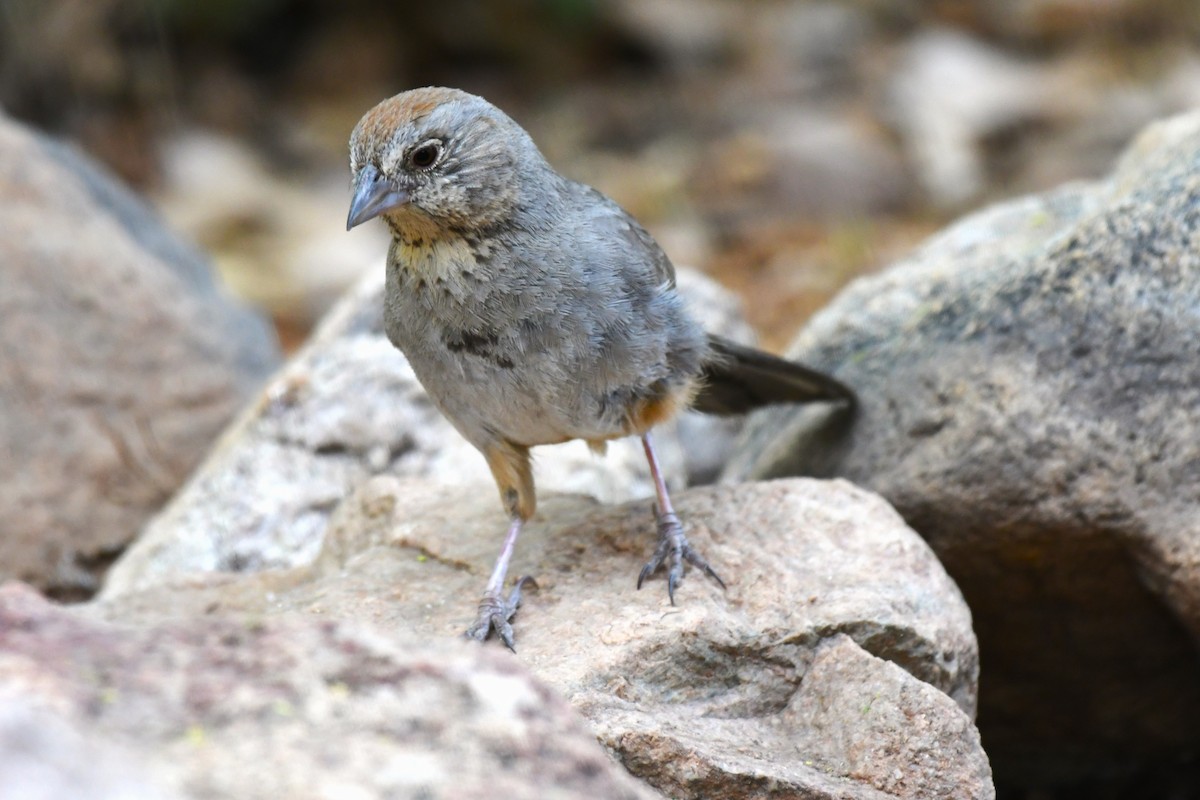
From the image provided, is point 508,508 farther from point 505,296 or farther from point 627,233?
point 627,233

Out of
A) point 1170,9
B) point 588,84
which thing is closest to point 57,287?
point 588,84

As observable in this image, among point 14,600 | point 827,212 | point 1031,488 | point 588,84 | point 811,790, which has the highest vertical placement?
point 588,84

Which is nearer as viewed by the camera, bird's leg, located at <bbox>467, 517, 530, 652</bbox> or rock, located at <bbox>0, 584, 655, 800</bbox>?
rock, located at <bbox>0, 584, 655, 800</bbox>

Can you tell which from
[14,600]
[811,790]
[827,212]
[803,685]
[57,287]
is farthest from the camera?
[827,212]

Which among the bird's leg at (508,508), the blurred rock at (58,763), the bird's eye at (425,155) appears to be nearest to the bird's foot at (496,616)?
the bird's leg at (508,508)

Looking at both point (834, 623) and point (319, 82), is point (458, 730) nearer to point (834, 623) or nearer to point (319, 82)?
point (834, 623)

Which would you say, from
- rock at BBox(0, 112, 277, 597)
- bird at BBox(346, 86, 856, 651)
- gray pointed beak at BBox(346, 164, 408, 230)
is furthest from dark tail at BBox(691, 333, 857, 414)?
rock at BBox(0, 112, 277, 597)

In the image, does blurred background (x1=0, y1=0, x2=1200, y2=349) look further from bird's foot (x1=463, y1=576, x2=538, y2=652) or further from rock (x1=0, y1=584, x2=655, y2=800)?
rock (x1=0, y1=584, x2=655, y2=800)

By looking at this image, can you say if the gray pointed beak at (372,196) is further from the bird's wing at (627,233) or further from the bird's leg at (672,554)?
the bird's leg at (672,554)
